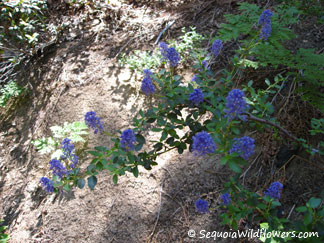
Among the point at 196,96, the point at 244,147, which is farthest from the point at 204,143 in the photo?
the point at 196,96

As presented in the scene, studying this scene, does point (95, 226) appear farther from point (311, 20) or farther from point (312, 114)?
point (311, 20)

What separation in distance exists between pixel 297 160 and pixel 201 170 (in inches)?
35.6

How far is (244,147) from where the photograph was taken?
4.78 ft

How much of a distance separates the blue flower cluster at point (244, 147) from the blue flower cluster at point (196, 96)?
0.38 metres

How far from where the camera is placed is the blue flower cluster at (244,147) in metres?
1.45

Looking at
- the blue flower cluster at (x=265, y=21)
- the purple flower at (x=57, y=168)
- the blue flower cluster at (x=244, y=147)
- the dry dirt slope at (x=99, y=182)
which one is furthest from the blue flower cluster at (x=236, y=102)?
the dry dirt slope at (x=99, y=182)

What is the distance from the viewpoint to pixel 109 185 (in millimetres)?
2885

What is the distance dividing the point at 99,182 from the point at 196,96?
5.75ft

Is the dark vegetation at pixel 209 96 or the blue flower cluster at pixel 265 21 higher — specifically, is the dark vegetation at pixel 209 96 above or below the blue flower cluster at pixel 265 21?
below

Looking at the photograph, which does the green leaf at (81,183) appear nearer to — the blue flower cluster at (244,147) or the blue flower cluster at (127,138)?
the blue flower cluster at (127,138)

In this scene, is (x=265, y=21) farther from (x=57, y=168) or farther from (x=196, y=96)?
(x=57, y=168)

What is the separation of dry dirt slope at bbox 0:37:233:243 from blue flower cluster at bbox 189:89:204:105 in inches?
44.5

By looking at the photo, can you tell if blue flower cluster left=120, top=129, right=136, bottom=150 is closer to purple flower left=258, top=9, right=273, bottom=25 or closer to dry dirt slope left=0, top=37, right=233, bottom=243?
dry dirt slope left=0, top=37, right=233, bottom=243

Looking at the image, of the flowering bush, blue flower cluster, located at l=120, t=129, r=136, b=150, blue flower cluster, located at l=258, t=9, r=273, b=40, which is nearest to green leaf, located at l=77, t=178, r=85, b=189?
the flowering bush
